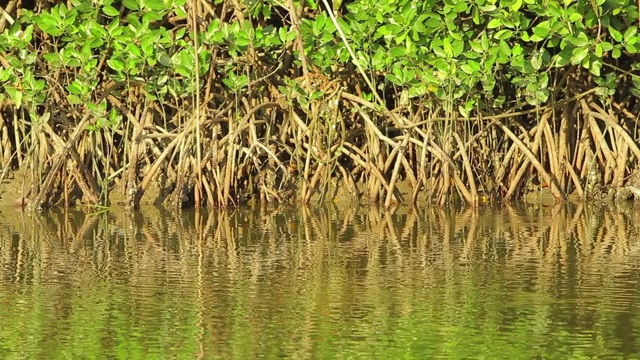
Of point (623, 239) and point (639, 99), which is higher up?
point (639, 99)

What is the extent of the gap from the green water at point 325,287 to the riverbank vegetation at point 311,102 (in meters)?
0.78

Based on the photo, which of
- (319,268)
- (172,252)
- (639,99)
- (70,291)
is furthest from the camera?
(639,99)

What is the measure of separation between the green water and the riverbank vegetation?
30.5 inches

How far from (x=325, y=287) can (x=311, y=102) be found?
372 centimetres

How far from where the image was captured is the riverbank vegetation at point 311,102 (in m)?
9.81

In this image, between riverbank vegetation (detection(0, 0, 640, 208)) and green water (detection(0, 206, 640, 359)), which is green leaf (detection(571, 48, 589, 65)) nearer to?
riverbank vegetation (detection(0, 0, 640, 208))

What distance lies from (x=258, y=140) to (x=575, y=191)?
7.08 ft

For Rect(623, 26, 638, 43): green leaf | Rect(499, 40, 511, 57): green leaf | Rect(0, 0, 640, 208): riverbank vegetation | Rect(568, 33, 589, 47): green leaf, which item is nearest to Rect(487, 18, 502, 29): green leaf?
Rect(0, 0, 640, 208): riverbank vegetation

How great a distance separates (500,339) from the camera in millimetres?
5496

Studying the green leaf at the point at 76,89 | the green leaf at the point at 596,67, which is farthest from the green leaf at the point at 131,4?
the green leaf at the point at 596,67

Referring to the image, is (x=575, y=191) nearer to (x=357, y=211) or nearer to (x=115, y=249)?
(x=357, y=211)

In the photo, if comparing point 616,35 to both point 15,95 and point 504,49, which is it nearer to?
point 504,49

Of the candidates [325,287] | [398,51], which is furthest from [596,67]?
[325,287]

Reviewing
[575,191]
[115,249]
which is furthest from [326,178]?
[115,249]
